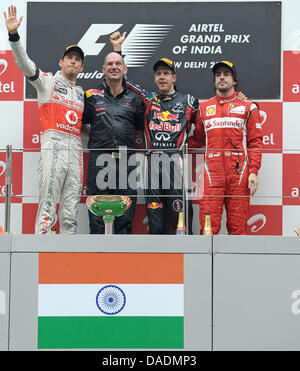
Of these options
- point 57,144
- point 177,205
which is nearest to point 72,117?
point 57,144

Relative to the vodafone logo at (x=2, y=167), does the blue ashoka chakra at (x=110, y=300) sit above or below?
below

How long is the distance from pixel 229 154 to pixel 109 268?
0.98 metres

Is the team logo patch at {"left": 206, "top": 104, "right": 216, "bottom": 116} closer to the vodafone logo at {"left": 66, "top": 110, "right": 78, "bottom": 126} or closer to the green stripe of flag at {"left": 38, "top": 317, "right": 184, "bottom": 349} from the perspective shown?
the vodafone logo at {"left": 66, "top": 110, "right": 78, "bottom": 126}

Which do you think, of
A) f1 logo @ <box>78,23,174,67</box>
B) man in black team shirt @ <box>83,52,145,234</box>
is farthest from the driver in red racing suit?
f1 logo @ <box>78,23,174,67</box>

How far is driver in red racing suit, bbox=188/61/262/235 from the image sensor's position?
386cm

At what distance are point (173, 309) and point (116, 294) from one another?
280 mm

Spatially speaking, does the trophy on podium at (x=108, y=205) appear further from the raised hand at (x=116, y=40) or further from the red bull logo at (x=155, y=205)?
the raised hand at (x=116, y=40)

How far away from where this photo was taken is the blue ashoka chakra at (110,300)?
339 centimetres

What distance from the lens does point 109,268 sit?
341cm

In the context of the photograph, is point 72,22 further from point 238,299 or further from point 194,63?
point 238,299

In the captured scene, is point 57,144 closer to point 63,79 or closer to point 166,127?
point 63,79

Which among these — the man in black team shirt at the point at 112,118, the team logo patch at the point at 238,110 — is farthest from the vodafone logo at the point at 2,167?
the team logo patch at the point at 238,110

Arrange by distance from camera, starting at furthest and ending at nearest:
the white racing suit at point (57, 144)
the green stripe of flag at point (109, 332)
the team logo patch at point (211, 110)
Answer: the team logo patch at point (211, 110), the white racing suit at point (57, 144), the green stripe of flag at point (109, 332)

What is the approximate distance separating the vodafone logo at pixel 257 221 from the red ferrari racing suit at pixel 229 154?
7 centimetres
